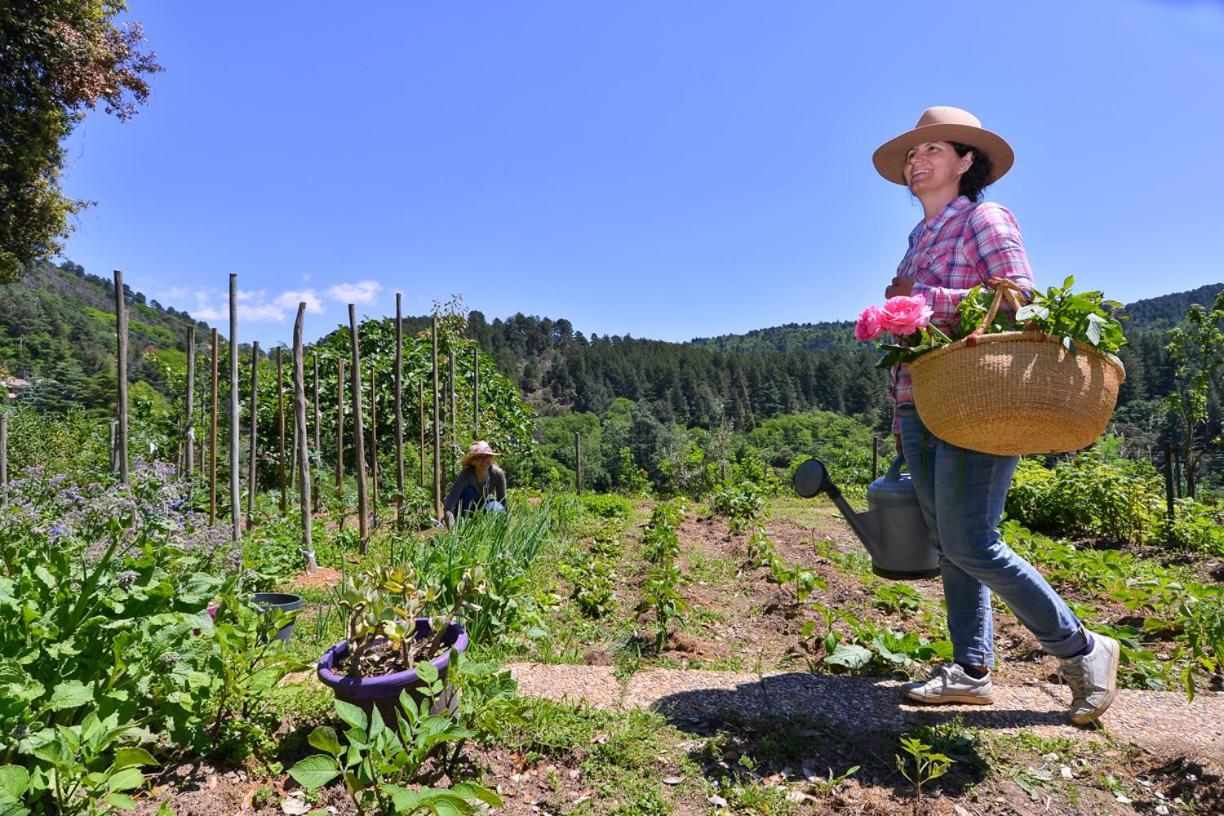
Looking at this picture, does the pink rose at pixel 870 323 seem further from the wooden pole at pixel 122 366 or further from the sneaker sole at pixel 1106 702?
the wooden pole at pixel 122 366

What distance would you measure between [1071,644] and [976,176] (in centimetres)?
142

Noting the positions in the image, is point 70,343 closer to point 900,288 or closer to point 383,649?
point 383,649

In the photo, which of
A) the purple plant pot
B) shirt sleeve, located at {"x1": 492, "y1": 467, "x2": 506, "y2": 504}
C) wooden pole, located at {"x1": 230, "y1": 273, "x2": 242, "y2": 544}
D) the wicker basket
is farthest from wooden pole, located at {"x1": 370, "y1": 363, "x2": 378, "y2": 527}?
the wicker basket

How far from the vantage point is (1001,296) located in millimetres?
1717

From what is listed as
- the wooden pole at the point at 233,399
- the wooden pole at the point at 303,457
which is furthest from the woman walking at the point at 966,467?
the wooden pole at the point at 233,399

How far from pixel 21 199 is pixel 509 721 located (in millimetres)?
12371

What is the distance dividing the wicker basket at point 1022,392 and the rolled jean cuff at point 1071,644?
20.8 inches

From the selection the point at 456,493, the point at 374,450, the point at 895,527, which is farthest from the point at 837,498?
the point at 374,450

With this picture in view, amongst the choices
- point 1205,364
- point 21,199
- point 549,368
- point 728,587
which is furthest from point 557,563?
point 549,368

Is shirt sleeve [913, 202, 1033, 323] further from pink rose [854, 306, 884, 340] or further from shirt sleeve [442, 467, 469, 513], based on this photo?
shirt sleeve [442, 467, 469, 513]

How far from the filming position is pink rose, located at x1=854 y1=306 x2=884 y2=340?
1.80 m

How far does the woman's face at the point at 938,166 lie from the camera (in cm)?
210

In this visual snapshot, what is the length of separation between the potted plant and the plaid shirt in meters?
1.54

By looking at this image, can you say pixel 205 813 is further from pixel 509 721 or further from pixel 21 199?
pixel 21 199
